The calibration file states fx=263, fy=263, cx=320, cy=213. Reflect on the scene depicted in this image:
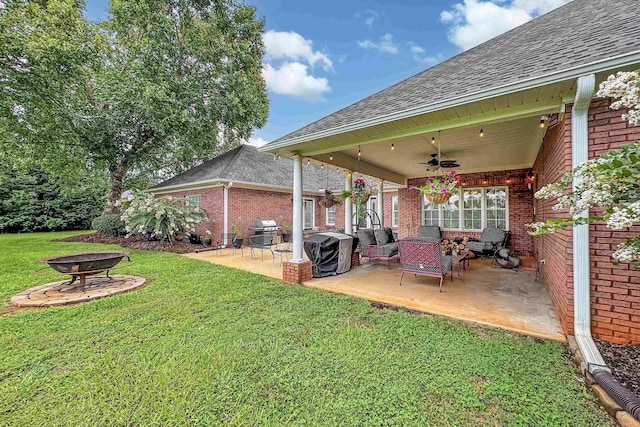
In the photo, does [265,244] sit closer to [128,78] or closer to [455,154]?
[455,154]

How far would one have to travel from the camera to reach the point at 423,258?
509 cm

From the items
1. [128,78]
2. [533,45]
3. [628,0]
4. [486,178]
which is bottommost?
[486,178]

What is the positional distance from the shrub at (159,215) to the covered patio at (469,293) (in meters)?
4.75

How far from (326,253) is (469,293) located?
9.70 ft

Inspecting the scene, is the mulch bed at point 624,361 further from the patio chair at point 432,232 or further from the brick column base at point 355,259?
the patio chair at point 432,232

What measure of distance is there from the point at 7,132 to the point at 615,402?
18.6 m

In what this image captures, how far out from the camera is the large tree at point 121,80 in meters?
9.86

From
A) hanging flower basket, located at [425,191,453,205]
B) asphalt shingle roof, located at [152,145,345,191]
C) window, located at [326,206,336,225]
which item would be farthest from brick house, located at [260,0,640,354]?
window, located at [326,206,336,225]

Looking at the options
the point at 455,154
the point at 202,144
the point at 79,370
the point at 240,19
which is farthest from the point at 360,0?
the point at 79,370

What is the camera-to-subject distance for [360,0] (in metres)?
9.38

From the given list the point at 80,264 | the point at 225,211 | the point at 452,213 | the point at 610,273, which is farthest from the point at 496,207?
the point at 80,264

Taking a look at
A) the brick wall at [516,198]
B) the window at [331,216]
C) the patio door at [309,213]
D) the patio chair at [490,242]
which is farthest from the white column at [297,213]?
the window at [331,216]

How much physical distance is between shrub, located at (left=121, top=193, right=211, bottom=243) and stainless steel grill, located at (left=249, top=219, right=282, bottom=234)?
6.75 feet

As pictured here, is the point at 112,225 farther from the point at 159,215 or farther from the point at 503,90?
the point at 503,90
